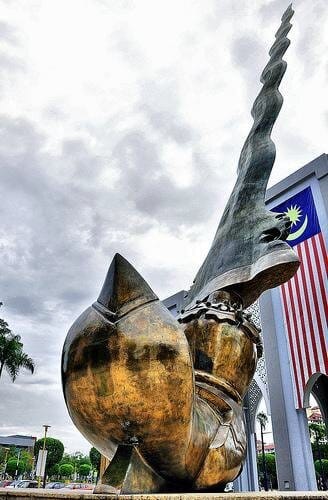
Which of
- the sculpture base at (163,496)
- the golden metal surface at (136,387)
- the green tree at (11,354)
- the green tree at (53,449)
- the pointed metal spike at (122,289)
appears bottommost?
the sculpture base at (163,496)

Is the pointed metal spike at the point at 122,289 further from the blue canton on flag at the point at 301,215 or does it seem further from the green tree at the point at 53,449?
the green tree at the point at 53,449

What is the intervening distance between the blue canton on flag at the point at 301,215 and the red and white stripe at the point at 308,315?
259mm

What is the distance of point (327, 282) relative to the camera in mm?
12789

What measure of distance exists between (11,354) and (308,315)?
1898cm

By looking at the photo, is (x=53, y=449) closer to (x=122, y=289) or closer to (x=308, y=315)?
(x=308, y=315)

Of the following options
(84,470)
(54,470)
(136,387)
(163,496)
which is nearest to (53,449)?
(54,470)

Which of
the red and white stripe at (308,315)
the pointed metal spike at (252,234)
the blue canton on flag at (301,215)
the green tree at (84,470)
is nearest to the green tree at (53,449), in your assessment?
the green tree at (84,470)

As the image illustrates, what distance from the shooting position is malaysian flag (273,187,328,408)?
500 inches

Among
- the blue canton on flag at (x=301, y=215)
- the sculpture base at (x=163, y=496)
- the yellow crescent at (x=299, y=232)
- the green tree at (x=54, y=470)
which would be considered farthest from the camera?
the green tree at (x=54, y=470)

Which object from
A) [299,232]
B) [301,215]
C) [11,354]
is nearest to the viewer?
[299,232]

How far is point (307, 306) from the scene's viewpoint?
523 inches

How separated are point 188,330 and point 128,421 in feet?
5.03

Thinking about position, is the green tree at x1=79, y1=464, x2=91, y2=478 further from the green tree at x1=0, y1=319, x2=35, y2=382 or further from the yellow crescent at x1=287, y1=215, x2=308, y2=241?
the yellow crescent at x1=287, y1=215, x2=308, y2=241

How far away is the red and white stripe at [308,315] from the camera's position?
12648 millimetres
